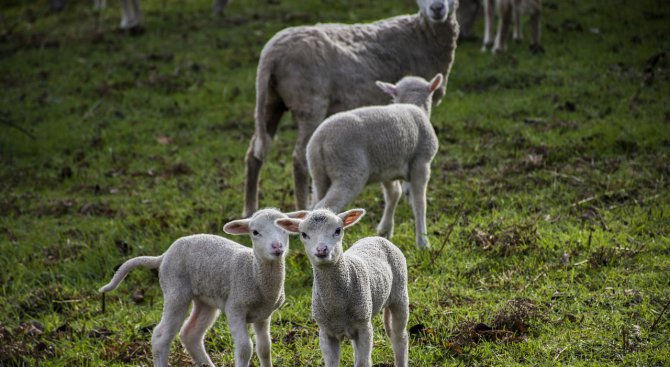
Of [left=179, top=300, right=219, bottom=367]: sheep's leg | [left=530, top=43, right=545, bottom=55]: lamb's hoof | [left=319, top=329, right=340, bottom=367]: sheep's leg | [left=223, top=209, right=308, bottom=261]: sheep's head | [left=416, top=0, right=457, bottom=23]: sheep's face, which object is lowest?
[left=530, top=43, right=545, bottom=55]: lamb's hoof

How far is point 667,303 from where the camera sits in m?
5.32

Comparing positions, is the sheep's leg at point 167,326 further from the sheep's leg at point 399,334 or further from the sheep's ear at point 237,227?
the sheep's leg at point 399,334

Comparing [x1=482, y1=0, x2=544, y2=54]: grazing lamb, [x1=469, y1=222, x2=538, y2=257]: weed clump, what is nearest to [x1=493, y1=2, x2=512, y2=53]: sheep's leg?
[x1=482, y1=0, x2=544, y2=54]: grazing lamb

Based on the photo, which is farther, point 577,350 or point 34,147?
point 34,147

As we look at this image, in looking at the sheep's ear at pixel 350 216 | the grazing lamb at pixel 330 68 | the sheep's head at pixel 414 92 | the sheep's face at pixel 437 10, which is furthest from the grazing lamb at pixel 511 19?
the sheep's ear at pixel 350 216

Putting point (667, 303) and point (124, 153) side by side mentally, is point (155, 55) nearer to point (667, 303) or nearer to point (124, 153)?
point (124, 153)

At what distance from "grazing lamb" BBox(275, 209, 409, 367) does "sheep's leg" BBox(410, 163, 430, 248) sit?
2059 mm

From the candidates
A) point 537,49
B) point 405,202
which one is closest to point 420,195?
point 405,202

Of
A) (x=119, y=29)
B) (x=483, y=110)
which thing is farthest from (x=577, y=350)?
(x=119, y=29)

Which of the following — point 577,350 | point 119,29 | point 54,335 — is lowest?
point 119,29

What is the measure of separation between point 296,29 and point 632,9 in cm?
829

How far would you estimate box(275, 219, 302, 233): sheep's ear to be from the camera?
14.6ft

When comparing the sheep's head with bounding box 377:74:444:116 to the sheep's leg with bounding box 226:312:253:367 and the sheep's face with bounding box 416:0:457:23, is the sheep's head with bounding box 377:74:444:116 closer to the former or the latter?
the sheep's face with bounding box 416:0:457:23

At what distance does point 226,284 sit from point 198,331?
1.67 ft
